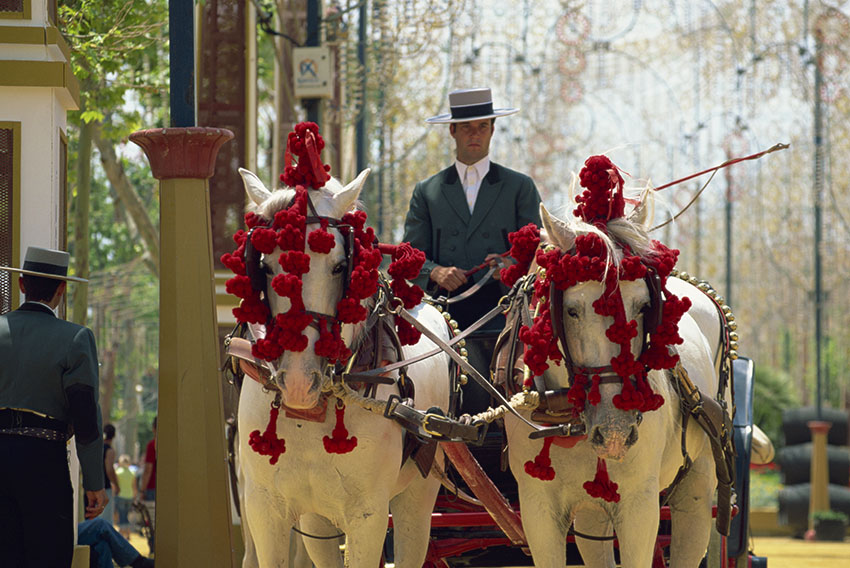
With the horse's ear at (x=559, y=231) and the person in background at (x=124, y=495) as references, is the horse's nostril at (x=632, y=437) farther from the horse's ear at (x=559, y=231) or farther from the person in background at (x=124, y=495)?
the person in background at (x=124, y=495)

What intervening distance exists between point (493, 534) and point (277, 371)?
91.0 inches

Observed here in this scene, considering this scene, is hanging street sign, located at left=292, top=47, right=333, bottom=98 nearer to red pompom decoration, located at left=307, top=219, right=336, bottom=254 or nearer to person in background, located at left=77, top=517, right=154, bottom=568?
person in background, located at left=77, top=517, right=154, bottom=568

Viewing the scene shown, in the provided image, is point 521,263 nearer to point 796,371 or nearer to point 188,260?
point 188,260

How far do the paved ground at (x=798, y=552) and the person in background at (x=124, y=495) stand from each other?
0.24 meters

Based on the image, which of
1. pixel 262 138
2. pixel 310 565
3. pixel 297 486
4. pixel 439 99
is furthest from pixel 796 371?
pixel 297 486

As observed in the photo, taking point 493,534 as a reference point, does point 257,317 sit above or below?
above

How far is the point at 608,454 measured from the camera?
5480 mm

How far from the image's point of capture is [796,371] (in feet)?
128

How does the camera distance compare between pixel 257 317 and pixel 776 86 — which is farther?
pixel 776 86

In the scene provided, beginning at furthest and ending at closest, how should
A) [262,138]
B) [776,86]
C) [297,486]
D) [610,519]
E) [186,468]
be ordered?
[262,138] < [776,86] < [186,468] < [610,519] < [297,486]

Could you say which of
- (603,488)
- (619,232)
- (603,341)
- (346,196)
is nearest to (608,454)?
(603,488)

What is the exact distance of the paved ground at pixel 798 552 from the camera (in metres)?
15.2

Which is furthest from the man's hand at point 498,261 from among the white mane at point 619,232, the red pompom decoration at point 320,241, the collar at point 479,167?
the red pompom decoration at point 320,241

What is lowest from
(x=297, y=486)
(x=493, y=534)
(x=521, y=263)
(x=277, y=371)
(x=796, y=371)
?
(x=796, y=371)
